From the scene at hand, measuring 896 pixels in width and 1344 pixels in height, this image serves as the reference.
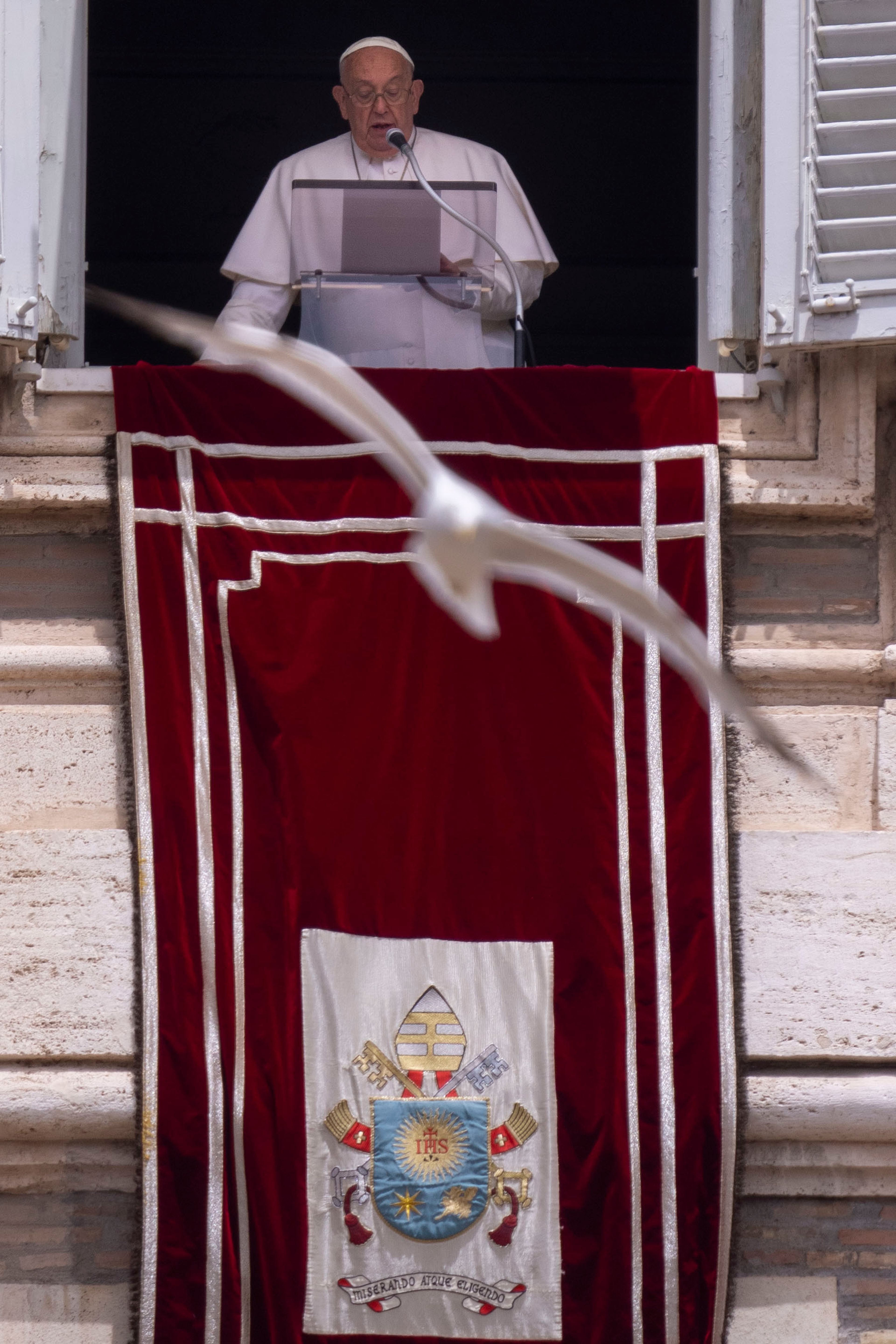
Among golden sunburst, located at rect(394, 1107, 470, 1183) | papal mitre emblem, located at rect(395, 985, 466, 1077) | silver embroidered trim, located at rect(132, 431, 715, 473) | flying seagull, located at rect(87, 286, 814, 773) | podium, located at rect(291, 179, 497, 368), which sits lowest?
golden sunburst, located at rect(394, 1107, 470, 1183)

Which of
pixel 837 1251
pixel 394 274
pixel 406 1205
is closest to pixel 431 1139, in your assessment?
pixel 406 1205

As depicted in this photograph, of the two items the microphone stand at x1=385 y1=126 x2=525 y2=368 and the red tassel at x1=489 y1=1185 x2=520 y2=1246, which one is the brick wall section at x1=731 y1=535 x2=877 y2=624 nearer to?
the microphone stand at x1=385 y1=126 x2=525 y2=368

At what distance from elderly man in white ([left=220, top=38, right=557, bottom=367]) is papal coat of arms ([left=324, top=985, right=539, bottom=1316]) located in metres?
1.60

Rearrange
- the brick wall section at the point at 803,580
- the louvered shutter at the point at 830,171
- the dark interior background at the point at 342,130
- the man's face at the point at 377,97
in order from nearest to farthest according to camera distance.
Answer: the louvered shutter at the point at 830,171 < the brick wall section at the point at 803,580 < the man's face at the point at 377,97 < the dark interior background at the point at 342,130

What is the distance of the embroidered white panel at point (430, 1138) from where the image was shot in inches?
151

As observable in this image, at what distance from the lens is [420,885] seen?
400 cm

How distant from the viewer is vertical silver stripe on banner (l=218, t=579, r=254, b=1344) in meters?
3.85

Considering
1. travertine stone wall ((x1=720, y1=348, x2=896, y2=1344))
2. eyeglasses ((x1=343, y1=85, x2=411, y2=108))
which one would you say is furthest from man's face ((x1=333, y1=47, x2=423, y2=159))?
travertine stone wall ((x1=720, y1=348, x2=896, y2=1344))

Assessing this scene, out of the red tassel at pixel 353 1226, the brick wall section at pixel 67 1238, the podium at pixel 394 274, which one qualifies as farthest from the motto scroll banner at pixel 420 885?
the podium at pixel 394 274

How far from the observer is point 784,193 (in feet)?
13.8

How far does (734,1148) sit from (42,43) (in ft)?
9.05

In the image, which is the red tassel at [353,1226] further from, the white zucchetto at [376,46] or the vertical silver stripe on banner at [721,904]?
the white zucchetto at [376,46]

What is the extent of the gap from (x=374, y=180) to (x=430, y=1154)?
6.96 ft

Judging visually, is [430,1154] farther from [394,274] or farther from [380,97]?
[380,97]
